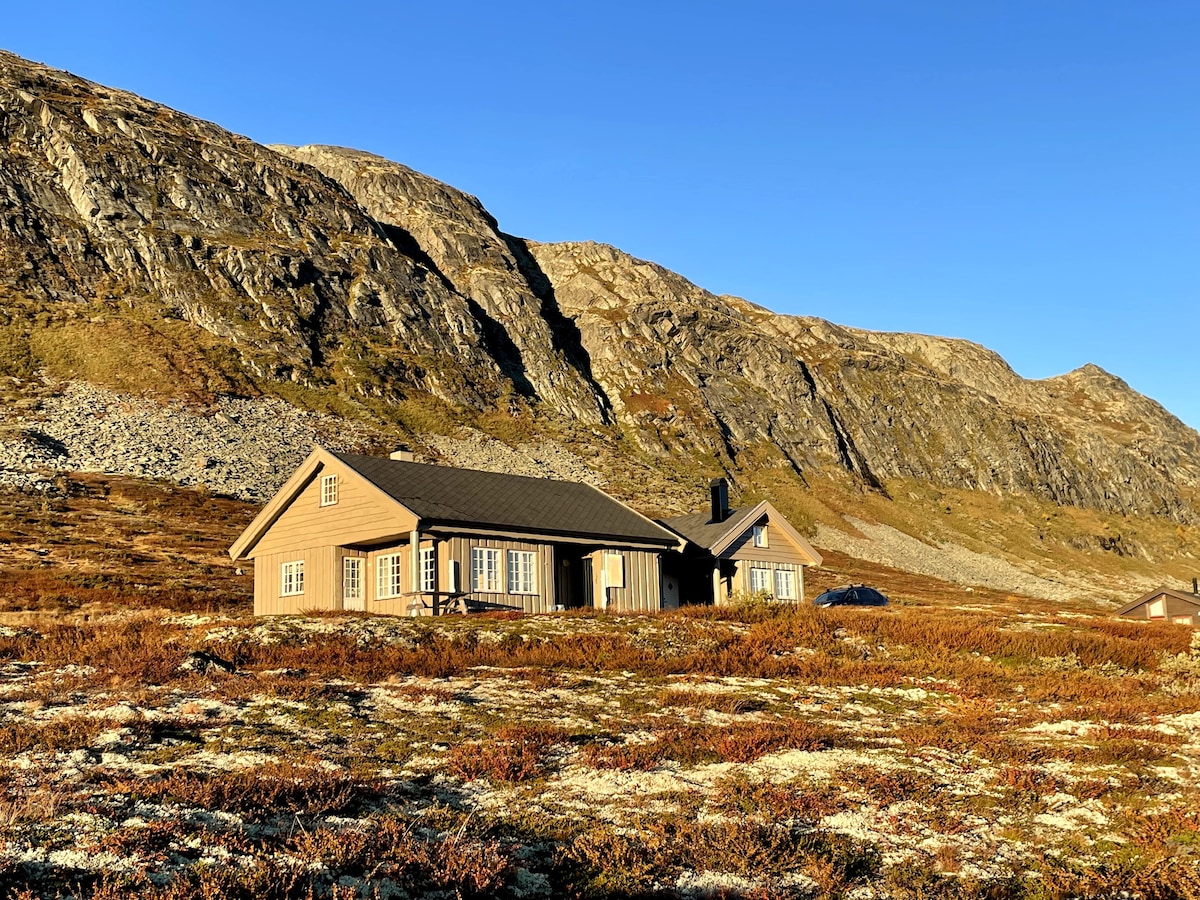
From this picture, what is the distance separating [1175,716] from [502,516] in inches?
893

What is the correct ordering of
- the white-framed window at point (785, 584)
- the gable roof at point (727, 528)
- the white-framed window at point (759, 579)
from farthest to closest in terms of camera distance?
the white-framed window at point (785, 584) → the white-framed window at point (759, 579) → the gable roof at point (727, 528)

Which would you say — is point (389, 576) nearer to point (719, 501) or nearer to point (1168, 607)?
point (719, 501)

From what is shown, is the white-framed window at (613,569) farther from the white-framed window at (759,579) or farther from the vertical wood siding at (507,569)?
the white-framed window at (759,579)

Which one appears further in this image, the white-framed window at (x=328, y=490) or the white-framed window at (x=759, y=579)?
the white-framed window at (x=759, y=579)

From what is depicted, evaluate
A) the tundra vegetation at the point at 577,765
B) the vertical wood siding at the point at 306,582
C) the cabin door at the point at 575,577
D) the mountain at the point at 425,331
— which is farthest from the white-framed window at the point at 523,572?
the mountain at the point at 425,331

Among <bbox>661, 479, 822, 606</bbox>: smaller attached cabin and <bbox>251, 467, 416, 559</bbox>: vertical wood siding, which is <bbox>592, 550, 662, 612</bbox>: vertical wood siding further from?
<bbox>251, 467, 416, 559</bbox>: vertical wood siding

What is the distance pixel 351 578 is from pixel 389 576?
6.22ft

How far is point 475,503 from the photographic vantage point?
3631 centimetres

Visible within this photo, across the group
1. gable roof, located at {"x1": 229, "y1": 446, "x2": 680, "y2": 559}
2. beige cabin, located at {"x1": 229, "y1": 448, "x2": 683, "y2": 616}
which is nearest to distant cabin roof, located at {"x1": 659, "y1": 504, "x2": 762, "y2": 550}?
beige cabin, located at {"x1": 229, "y1": 448, "x2": 683, "y2": 616}

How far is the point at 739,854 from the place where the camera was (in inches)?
364

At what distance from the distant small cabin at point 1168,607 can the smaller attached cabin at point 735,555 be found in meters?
20.2

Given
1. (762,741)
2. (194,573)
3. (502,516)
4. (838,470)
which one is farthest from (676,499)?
(762,741)

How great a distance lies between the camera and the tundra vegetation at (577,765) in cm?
862

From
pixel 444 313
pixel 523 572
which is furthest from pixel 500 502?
pixel 444 313
